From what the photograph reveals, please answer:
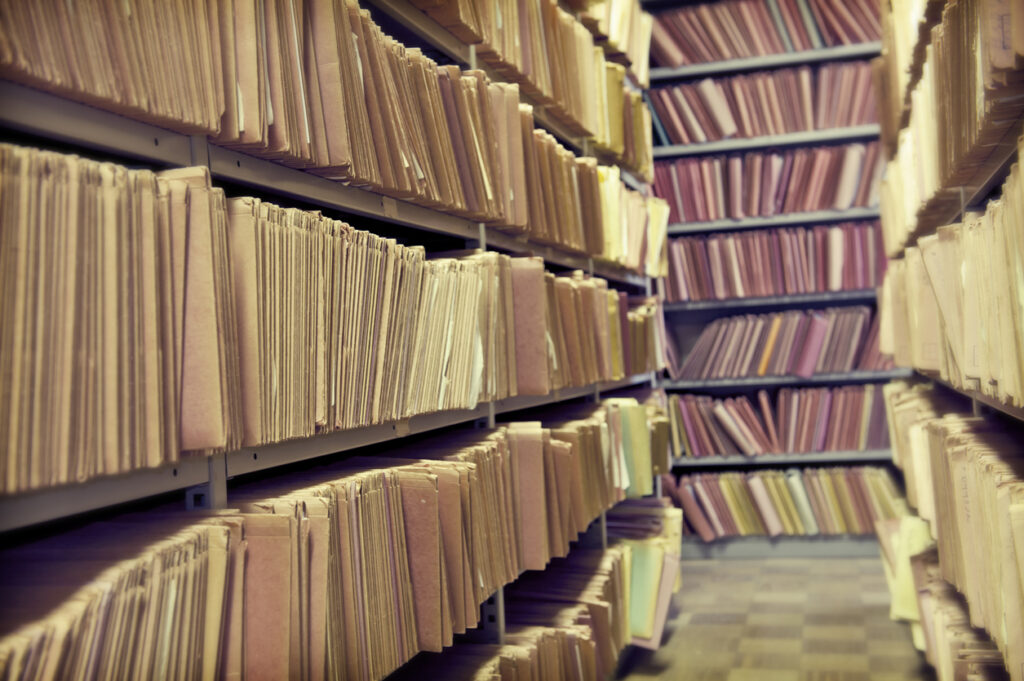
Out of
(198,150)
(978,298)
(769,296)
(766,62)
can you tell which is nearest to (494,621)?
(978,298)

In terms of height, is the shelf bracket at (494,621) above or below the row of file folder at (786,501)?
above

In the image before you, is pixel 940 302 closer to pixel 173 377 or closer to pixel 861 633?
pixel 173 377

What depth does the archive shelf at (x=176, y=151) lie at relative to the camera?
984mm

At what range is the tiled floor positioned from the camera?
3133mm

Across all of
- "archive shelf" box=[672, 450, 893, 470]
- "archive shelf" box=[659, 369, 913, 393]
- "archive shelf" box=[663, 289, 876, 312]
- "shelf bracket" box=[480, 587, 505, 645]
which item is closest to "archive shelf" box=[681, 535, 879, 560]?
"archive shelf" box=[672, 450, 893, 470]

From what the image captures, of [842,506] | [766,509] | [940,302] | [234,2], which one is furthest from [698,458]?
[234,2]

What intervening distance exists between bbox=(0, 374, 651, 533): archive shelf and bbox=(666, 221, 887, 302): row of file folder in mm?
3190

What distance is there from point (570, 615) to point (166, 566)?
1.66 meters

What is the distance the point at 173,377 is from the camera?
1087 mm

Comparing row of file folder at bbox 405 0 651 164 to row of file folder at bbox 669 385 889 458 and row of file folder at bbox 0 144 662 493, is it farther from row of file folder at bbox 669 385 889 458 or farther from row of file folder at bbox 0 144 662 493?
row of file folder at bbox 669 385 889 458

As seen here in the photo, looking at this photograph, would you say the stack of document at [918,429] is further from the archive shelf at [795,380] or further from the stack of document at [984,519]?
the archive shelf at [795,380]

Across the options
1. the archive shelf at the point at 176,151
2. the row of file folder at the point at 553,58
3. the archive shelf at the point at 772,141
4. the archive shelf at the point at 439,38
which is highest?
the archive shelf at the point at 772,141

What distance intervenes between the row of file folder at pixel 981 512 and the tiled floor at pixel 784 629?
88 cm

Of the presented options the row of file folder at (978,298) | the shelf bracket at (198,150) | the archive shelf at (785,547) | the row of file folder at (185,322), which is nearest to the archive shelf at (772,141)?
the archive shelf at (785,547)
